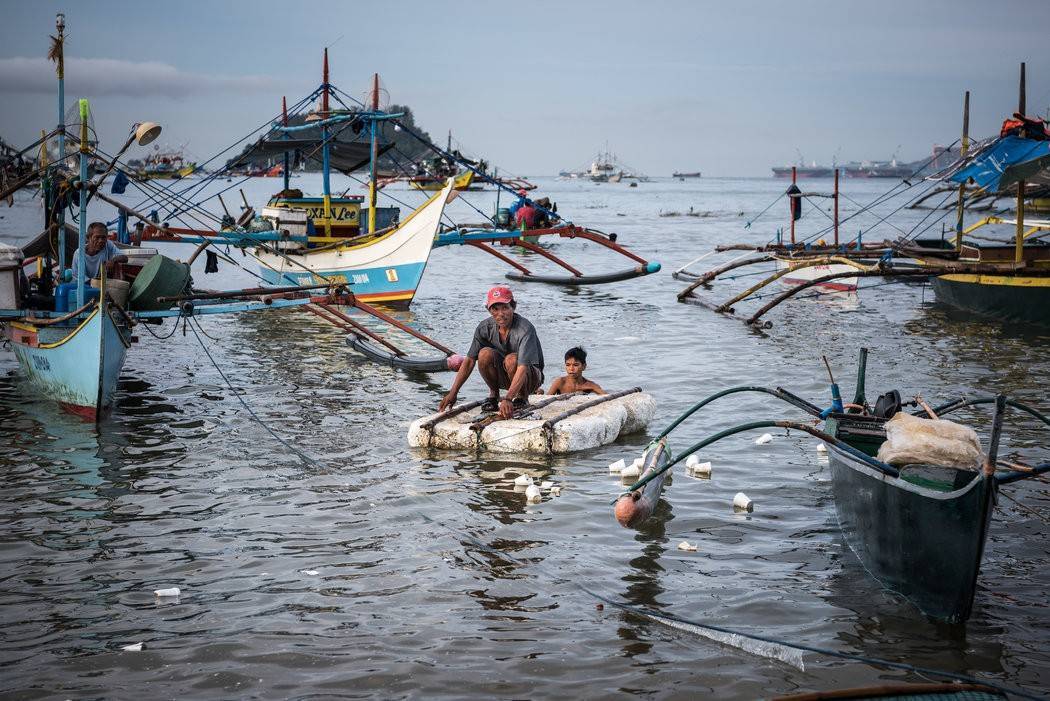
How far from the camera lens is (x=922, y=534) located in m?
5.99

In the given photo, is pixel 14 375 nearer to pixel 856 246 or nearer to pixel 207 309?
pixel 207 309

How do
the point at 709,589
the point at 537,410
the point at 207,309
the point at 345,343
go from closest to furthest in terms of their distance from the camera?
the point at 709,589 < the point at 537,410 < the point at 207,309 < the point at 345,343

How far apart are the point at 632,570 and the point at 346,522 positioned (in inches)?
100

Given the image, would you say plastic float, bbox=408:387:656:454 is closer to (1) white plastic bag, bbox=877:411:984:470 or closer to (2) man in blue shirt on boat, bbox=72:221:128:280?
(1) white plastic bag, bbox=877:411:984:470

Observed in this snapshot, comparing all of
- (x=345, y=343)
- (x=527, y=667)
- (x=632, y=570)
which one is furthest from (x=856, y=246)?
(x=527, y=667)

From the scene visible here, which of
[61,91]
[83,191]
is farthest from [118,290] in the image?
[61,91]

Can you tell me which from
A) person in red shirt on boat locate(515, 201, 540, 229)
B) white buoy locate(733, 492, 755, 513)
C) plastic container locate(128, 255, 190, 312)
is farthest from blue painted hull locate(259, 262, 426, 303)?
white buoy locate(733, 492, 755, 513)

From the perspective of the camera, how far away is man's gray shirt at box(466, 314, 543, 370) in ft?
32.7

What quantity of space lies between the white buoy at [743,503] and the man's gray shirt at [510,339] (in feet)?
8.42

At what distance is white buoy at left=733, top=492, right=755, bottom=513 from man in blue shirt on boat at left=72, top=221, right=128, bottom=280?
8665 mm

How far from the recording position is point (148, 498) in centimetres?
886

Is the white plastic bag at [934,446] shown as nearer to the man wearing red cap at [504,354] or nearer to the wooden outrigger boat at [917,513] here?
the wooden outrigger boat at [917,513]

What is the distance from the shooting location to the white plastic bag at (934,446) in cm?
641

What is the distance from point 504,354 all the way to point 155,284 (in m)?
4.80
